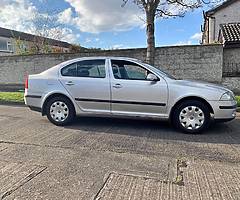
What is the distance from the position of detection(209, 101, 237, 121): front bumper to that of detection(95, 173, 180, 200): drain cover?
2.65 m

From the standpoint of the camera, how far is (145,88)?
5.38m

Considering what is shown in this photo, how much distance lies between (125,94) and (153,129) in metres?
1.05

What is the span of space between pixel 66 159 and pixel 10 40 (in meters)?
34.5

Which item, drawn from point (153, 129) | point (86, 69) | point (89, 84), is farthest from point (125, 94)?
point (86, 69)

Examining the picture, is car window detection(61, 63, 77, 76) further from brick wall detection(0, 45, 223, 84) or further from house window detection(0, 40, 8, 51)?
house window detection(0, 40, 8, 51)

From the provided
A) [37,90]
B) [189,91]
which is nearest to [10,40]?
[37,90]

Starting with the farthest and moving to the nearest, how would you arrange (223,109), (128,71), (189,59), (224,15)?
1. (224,15)
2. (189,59)
3. (128,71)
4. (223,109)

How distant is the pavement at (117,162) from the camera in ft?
9.36

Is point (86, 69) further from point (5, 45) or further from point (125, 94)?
point (5, 45)

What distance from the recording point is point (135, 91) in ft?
17.8

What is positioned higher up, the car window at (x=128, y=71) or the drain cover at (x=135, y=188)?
the car window at (x=128, y=71)

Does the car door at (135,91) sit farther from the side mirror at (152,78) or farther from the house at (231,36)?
the house at (231,36)

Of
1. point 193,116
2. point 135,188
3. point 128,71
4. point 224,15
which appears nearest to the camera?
point 135,188

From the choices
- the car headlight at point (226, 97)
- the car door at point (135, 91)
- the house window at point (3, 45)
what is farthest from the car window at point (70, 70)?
the house window at point (3, 45)
